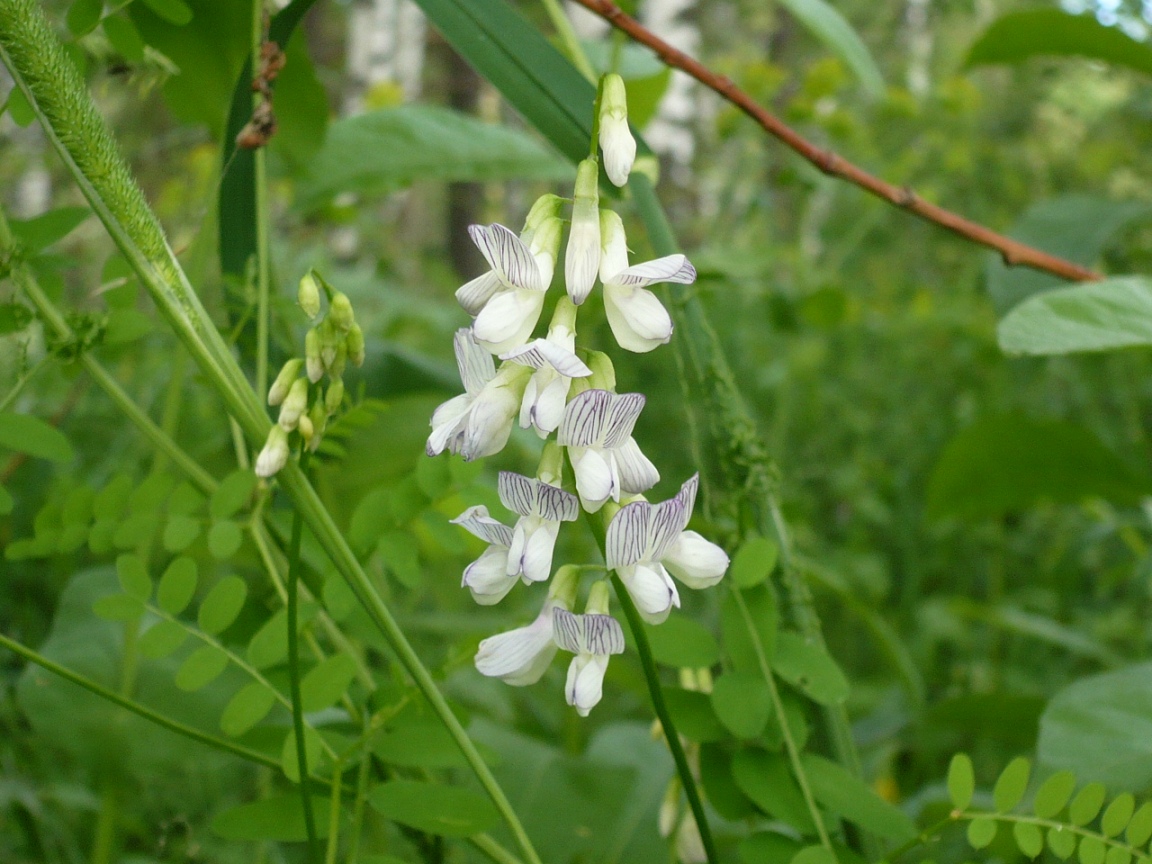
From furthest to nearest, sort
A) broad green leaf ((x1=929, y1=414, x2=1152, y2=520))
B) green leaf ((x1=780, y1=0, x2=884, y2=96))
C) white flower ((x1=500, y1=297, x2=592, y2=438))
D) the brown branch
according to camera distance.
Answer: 1. broad green leaf ((x1=929, y1=414, x2=1152, y2=520))
2. green leaf ((x1=780, y1=0, x2=884, y2=96))
3. the brown branch
4. white flower ((x1=500, y1=297, x2=592, y2=438))

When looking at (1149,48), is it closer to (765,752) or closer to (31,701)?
(765,752)

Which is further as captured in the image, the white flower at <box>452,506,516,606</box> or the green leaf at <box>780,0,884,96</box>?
the green leaf at <box>780,0,884,96</box>

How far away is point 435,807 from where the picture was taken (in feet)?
1.73

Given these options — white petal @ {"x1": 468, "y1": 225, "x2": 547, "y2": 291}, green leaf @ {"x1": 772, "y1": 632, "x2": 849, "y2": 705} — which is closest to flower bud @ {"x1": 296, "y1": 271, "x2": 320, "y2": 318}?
white petal @ {"x1": 468, "y1": 225, "x2": 547, "y2": 291}

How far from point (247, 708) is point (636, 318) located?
32cm

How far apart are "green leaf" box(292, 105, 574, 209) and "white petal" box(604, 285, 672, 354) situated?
708 mm

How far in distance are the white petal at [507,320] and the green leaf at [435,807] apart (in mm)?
251

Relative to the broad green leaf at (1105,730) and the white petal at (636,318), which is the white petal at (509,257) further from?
the broad green leaf at (1105,730)

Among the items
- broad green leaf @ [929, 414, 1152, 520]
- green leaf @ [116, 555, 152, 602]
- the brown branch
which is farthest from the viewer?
broad green leaf @ [929, 414, 1152, 520]

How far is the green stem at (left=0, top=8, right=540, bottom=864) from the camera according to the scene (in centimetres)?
41

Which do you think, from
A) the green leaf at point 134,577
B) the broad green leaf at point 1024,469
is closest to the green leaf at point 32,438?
the green leaf at point 134,577

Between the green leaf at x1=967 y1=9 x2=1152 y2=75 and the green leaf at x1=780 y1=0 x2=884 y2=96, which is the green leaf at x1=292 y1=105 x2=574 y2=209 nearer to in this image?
the green leaf at x1=780 y1=0 x2=884 y2=96

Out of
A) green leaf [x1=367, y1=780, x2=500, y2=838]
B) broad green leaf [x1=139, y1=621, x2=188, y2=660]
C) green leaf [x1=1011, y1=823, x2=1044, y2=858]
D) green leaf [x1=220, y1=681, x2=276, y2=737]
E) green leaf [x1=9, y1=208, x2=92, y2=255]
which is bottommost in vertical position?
green leaf [x1=367, y1=780, x2=500, y2=838]

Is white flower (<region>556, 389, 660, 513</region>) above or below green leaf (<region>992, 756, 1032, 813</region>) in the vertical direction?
above
